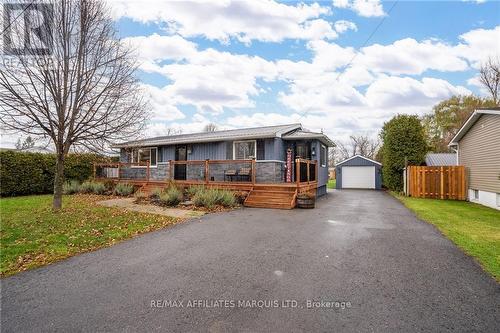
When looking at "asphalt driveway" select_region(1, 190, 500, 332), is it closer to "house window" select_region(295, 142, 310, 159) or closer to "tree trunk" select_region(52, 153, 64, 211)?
"tree trunk" select_region(52, 153, 64, 211)

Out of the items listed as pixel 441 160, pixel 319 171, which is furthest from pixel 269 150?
pixel 441 160

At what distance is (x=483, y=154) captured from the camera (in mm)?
11875

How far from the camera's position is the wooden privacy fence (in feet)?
44.6

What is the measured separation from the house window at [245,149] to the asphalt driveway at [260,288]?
8267 mm

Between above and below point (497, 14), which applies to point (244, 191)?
below

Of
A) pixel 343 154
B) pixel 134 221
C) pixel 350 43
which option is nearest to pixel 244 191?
pixel 134 221

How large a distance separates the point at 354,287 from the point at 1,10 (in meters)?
10.7

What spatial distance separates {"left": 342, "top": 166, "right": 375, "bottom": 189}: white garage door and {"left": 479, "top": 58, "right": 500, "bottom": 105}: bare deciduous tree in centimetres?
1524

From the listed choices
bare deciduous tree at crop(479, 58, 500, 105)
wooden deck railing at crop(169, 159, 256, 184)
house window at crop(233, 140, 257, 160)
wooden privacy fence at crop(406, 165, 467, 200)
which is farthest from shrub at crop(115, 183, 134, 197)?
bare deciduous tree at crop(479, 58, 500, 105)

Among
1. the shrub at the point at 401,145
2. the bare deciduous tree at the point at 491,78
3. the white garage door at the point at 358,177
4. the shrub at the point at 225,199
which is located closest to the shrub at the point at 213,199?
the shrub at the point at 225,199

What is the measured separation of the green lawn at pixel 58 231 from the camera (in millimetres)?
4477

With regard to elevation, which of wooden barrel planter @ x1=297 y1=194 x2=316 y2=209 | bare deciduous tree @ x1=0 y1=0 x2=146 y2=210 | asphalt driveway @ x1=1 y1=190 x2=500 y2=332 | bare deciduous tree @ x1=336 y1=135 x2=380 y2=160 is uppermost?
bare deciduous tree @ x1=336 y1=135 x2=380 y2=160

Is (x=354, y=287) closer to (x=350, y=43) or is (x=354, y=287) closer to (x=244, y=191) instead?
(x=244, y=191)

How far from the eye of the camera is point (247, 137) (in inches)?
516
